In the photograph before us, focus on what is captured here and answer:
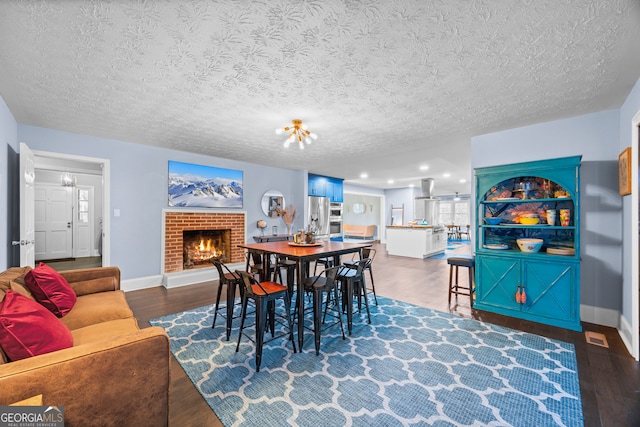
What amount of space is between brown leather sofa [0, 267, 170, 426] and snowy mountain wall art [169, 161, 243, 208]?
3924 millimetres

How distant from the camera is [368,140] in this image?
410cm

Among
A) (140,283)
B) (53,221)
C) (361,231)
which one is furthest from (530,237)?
(53,221)

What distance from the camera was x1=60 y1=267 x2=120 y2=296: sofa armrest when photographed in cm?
259

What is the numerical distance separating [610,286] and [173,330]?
4775 mm

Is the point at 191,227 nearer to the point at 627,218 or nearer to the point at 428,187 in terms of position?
the point at 627,218

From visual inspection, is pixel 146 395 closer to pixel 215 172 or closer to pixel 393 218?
pixel 215 172

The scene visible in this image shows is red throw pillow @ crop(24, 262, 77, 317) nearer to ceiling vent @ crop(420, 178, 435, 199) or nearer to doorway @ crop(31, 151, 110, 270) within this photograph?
doorway @ crop(31, 151, 110, 270)

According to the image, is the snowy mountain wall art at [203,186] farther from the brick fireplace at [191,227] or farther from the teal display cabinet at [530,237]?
the teal display cabinet at [530,237]

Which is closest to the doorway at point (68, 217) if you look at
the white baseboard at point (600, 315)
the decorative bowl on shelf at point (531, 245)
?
the decorative bowl on shelf at point (531, 245)

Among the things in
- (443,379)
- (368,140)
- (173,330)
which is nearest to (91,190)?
(173,330)

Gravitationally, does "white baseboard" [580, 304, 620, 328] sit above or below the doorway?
below

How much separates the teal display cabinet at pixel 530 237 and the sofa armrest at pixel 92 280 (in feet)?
14.1

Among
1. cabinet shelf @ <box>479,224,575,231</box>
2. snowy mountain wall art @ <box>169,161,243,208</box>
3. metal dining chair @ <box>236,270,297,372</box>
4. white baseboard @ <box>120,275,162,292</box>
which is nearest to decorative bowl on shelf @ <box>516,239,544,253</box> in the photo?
cabinet shelf @ <box>479,224,575,231</box>

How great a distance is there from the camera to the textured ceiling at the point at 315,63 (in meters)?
1.52
